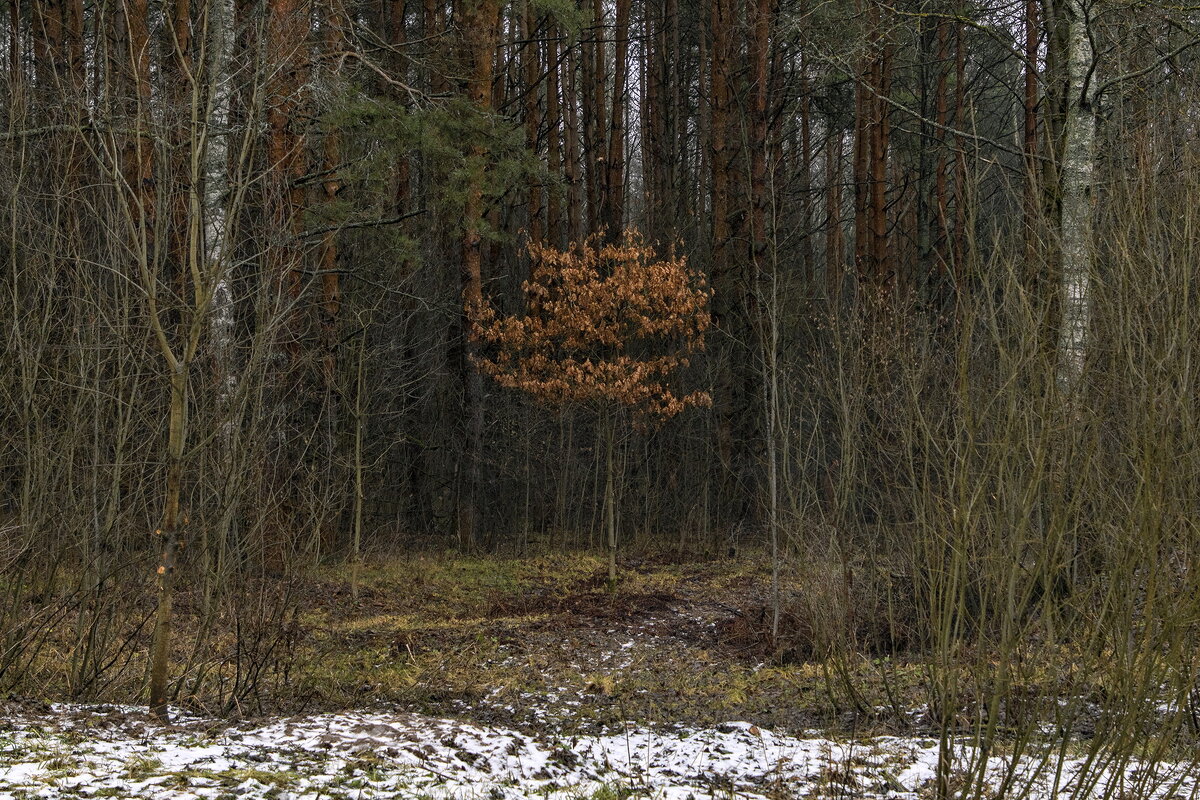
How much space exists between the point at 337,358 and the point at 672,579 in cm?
560

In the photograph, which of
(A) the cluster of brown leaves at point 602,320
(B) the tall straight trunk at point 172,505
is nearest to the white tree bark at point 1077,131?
(A) the cluster of brown leaves at point 602,320

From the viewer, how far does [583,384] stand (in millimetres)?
13000

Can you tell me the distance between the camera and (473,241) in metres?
15.4

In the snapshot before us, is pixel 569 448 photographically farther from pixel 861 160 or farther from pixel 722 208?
pixel 861 160

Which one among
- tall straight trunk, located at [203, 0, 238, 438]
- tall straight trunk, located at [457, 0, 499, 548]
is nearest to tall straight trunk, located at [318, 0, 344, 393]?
tall straight trunk, located at [457, 0, 499, 548]

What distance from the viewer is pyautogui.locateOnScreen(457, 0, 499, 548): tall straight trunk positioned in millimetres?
14008

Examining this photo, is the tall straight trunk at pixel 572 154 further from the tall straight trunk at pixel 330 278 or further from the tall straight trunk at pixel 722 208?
the tall straight trunk at pixel 330 278

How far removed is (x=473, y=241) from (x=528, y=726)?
990 centimetres

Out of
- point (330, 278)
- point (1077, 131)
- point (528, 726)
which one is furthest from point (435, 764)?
point (330, 278)

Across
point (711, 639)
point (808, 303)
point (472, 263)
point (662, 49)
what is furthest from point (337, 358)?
point (662, 49)

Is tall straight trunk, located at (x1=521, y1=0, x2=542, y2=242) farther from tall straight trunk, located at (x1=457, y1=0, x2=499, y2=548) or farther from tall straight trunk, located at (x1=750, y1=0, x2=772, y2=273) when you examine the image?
tall straight trunk, located at (x1=750, y1=0, x2=772, y2=273)

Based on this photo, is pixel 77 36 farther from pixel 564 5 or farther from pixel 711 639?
pixel 711 639

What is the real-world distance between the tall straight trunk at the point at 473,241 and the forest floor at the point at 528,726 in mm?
4894

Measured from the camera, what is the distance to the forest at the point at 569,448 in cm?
428
